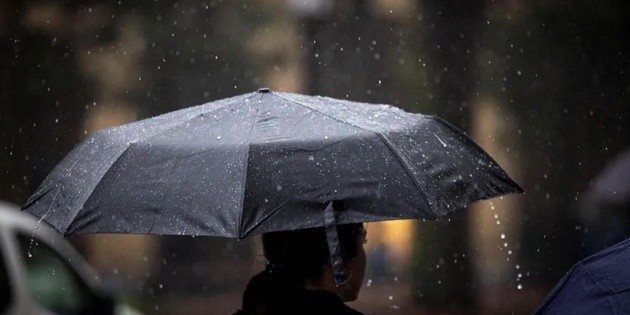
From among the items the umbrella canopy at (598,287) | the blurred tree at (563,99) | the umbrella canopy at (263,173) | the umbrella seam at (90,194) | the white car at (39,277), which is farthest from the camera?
the blurred tree at (563,99)

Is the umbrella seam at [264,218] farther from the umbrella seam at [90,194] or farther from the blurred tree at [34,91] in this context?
the blurred tree at [34,91]

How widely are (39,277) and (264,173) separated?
364cm

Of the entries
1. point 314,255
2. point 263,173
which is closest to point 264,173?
point 263,173

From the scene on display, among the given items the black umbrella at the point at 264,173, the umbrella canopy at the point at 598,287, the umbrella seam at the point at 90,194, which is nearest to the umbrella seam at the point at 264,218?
the black umbrella at the point at 264,173

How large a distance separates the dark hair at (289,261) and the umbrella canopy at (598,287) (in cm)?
62

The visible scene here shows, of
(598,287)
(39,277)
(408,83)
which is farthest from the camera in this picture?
(408,83)

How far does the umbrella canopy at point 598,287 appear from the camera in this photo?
3152 mm

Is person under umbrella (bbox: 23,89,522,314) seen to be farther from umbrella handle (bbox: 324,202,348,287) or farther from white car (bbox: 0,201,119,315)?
white car (bbox: 0,201,119,315)

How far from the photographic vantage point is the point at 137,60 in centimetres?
1328

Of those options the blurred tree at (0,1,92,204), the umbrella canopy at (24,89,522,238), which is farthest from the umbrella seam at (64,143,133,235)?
the blurred tree at (0,1,92,204)

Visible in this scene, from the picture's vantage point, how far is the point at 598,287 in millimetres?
3215

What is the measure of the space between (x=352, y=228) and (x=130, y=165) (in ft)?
2.30

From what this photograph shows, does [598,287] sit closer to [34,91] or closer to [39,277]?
[39,277]

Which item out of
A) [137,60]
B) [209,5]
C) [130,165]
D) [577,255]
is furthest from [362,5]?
[130,165]
